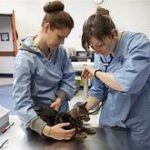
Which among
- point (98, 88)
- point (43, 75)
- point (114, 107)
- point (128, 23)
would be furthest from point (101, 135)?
point (128, 23)

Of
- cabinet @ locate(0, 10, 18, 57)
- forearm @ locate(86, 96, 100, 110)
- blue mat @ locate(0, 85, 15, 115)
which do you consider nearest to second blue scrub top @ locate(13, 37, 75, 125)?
forearm @ locate(86, 96, 100, 110)

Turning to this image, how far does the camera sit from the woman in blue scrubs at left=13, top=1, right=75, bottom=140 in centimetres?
113

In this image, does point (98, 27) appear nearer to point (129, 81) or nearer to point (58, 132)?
point (129, 81)

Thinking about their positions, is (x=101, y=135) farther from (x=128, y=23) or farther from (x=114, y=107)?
(x=128, y=23)

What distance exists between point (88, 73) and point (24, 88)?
0.31 metres

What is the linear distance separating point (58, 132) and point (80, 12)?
4225 mm

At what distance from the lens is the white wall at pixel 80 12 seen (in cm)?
490

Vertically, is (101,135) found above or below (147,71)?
below

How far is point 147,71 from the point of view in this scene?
115 centimetres

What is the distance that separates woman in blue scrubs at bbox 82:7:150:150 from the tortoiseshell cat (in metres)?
0.13

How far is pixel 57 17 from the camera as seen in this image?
3.90ft

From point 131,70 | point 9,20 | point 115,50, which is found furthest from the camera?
point 9,20

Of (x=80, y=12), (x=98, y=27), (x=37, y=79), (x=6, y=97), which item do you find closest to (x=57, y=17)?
(x=98, y=27)

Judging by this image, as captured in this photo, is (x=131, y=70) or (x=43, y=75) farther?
(x=43, y=75)
